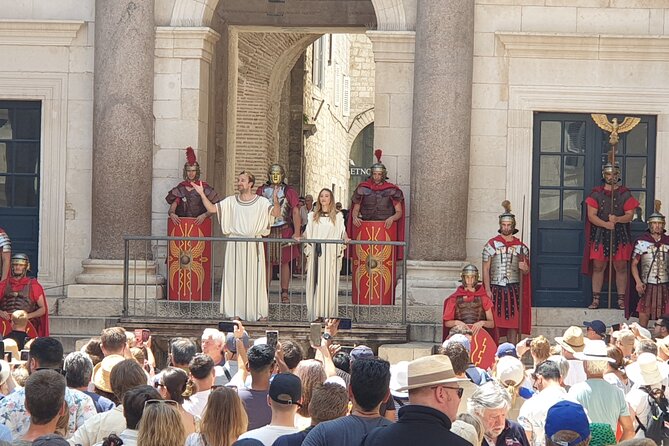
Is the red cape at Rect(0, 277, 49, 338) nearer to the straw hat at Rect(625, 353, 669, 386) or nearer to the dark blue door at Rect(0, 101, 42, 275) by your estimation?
the dark blue door at Rect(0, 101, 42, 275)

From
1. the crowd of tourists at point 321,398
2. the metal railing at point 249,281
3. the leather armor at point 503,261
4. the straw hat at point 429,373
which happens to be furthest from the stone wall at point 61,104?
the straw hat at point 429,373

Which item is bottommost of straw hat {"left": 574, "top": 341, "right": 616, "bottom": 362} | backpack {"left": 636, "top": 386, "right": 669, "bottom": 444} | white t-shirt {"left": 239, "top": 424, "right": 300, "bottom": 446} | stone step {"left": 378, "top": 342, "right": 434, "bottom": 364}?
stone step {"left": 378, "top": 342, "right": 434, "bottom": 364}

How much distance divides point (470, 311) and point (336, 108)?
30056mm

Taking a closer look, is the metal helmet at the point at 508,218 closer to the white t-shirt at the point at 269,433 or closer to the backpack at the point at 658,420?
the backpack at the point at 658,420

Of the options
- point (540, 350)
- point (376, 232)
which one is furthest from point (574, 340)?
point (376, 232)

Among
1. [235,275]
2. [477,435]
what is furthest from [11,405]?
[235,275]

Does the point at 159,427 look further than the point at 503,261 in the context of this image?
No

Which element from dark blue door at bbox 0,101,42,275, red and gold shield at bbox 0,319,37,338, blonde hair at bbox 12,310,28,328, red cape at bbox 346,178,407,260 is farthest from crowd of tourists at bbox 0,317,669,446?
dark blue door at bbox 0,101,42,275

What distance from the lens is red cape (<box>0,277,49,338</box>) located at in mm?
17094

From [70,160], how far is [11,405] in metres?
11.0

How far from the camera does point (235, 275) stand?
57.6 ft

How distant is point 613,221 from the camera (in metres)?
18.4

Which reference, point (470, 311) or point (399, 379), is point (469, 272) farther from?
point (399, 379)

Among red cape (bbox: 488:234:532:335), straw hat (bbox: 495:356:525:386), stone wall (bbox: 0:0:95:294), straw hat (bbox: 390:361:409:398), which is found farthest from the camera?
stone wall (bbox: 0:0:95:294)
